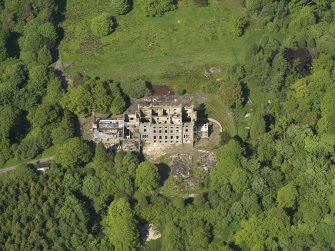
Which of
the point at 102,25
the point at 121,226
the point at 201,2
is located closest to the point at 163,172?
the point at 121,226

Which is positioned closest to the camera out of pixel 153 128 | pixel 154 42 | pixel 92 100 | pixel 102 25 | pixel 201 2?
pixel 153 128

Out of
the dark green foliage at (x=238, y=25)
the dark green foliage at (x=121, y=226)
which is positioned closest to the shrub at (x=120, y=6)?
the dark green foliage at (x=238, y=25)

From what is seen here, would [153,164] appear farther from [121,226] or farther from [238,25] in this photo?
[238,25]

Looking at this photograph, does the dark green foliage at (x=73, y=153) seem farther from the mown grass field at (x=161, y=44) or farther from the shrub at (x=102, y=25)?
the shrub at (x=102, y=25)

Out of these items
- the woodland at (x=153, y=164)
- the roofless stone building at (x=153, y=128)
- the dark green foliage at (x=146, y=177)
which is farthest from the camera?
the roofless stone building at (x=153, y=128)

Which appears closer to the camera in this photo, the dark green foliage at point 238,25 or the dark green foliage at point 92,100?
the dark green foliage at point 92,100

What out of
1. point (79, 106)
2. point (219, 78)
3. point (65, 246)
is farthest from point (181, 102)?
point (65, 246)

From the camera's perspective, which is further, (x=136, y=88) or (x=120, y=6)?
(x=120, y=6)
